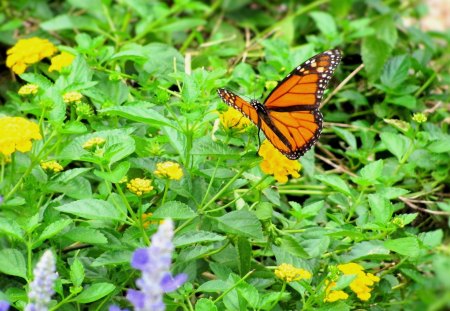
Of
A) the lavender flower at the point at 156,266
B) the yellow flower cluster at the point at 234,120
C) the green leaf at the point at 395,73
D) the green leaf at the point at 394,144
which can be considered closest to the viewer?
the lavender flower at the point at 156,266

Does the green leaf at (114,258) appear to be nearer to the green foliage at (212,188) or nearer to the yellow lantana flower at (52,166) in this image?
the green foliage at (212,188)

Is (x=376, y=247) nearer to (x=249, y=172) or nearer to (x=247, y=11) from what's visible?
(x=249, y=172)

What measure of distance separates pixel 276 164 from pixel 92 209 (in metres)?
0.44

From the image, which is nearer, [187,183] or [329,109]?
[187,183]

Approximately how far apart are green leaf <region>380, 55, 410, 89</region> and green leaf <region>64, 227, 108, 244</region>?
1.47m

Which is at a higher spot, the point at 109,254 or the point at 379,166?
the point at 379,166

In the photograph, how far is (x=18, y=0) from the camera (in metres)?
3.40

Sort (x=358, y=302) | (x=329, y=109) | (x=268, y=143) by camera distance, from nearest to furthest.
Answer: (x=268, y=143), (x=358, y=302), (x=329, y=109)

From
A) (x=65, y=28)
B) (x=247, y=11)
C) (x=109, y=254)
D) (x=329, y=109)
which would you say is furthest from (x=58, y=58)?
(x=247, y=11)

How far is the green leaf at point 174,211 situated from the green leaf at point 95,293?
0.19 metres

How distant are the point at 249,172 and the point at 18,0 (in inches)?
64.4

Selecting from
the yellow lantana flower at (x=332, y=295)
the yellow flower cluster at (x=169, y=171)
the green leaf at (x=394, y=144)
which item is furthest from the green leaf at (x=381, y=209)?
the yellow flower cluster at (x=169, y=171)

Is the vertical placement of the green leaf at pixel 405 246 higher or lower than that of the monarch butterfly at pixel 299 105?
lower

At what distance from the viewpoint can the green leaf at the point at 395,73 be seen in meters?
2.95
